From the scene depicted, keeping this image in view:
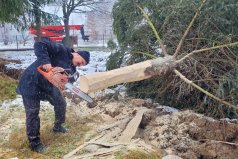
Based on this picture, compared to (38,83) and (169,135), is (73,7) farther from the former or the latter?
(169,135)

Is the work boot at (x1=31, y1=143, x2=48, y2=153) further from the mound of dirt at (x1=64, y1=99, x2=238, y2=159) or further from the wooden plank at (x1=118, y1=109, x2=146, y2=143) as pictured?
the wooden plank at (x1=118, y1=109, x2=146, y2=143)

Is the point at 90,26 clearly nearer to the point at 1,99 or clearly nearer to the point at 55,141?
the point at 1,99

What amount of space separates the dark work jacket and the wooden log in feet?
1.67

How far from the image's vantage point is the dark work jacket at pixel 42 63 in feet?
12.0

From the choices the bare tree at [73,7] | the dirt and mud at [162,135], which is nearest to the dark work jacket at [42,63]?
the dirt and mud at [162,135]

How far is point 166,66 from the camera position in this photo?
4.17 meters

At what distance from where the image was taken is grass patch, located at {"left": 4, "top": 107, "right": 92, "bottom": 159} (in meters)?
3.87

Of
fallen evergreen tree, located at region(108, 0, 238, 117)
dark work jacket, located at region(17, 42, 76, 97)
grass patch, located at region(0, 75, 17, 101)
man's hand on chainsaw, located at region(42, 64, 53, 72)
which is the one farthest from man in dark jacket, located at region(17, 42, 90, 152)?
grass patch, located at region(0, 75, 17, 101)

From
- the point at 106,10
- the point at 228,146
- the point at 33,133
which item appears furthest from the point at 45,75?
the point at 106,10

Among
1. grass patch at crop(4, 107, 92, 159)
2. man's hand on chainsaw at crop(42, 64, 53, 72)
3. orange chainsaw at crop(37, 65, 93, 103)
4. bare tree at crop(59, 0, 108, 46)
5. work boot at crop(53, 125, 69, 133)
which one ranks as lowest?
grass patch at crop(4, 107, 92, 159)

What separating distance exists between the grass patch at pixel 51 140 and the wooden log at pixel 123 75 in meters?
0.95

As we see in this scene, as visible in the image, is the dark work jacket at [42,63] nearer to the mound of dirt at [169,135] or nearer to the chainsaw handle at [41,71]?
the chainsaw handle at [41,71]

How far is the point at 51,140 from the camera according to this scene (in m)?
4.27

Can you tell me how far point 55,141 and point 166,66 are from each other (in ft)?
5.95
